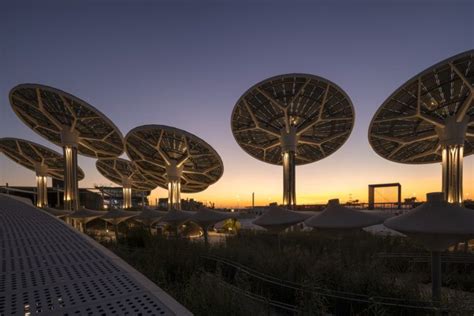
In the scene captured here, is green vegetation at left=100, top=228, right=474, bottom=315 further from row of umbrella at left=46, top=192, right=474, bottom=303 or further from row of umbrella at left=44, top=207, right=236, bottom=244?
row of umbrella at left=44, top=207, right=236, bottom=244

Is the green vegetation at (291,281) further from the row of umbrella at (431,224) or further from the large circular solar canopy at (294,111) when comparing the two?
the large circular solar canopy at (294,111)

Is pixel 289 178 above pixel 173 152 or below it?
below

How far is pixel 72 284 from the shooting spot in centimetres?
262

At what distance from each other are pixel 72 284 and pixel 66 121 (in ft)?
96.8

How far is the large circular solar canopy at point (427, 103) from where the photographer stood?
17.4 metres

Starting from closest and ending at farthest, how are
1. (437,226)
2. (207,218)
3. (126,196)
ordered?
(437,226) < (207,218) < (126,196)

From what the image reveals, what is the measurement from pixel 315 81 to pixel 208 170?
22568mm

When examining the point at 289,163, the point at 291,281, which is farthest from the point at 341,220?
the point at 289,163

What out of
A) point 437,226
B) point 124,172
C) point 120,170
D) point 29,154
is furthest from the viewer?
point 124,172

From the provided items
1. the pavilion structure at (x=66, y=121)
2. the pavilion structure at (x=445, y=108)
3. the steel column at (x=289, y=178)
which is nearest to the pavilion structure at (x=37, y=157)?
the pavilion structure at (x=66, y=121)

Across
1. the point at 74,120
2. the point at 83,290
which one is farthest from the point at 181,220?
the point at 74,120

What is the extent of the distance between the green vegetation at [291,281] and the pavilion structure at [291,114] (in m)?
14.1

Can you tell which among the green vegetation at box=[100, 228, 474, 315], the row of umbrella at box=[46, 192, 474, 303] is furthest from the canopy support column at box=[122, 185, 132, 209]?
the row of umbrella at box=[46, 192, 474, 303]

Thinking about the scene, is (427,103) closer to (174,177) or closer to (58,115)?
(174,177)
